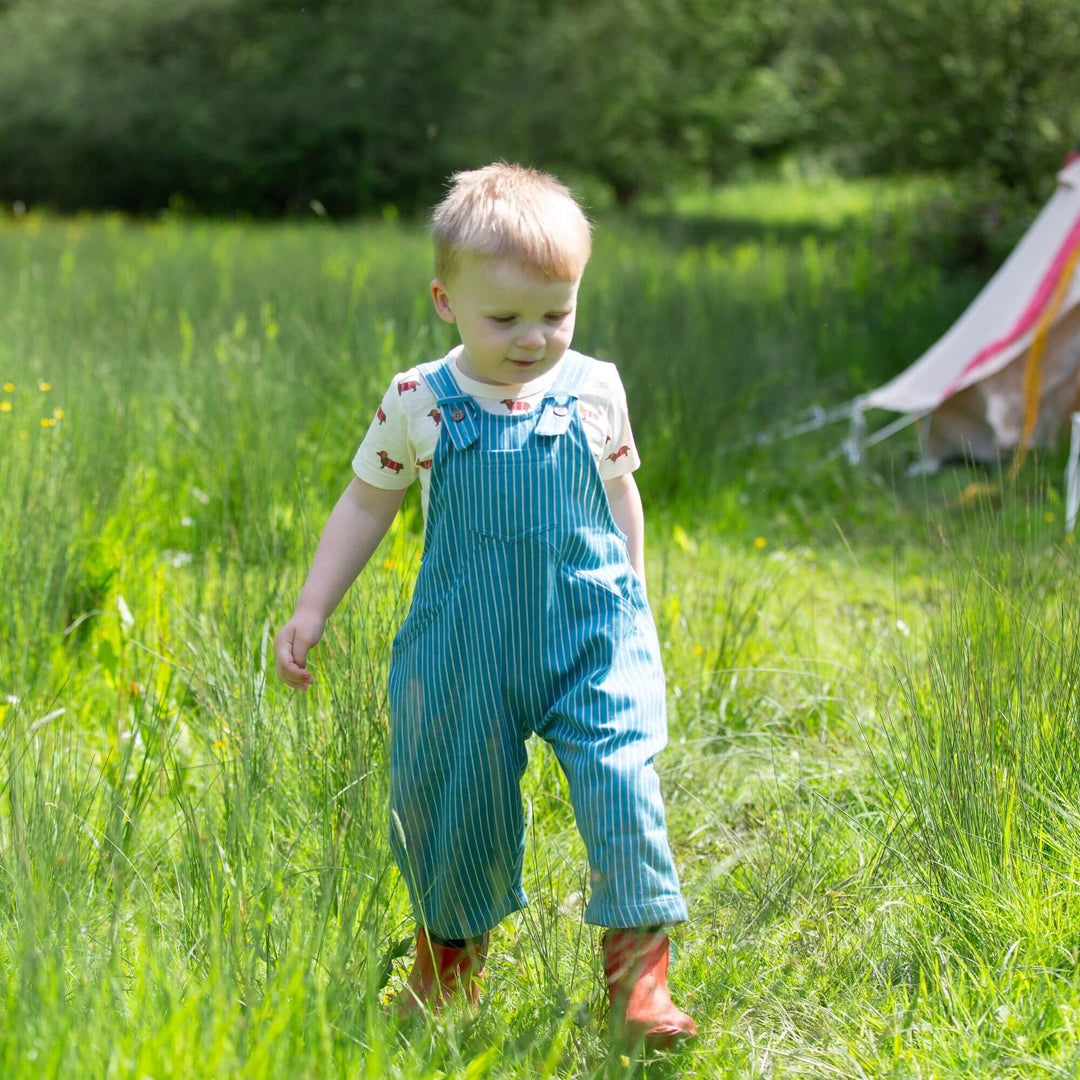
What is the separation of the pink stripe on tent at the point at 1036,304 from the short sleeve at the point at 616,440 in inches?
139

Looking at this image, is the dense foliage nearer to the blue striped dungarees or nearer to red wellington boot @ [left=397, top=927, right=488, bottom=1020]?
the blue striped dungarees

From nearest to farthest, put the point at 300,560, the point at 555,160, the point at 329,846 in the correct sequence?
the point at 329,846, the point at 300,560, the point at 555,160

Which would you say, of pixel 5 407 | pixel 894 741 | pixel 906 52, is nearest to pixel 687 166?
pixel 906 52

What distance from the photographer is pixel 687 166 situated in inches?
768

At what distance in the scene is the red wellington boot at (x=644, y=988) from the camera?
166cm

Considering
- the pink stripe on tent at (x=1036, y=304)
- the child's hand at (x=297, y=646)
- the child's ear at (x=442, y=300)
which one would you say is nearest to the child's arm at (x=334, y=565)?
the child's hand at (x=297, y=646)

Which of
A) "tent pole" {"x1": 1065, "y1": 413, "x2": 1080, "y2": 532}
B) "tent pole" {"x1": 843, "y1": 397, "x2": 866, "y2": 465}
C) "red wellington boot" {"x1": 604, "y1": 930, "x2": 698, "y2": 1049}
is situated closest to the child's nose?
"red wellington boot" {"x1": 604, "y1": 930, "x2": 698, "y2": 1049}

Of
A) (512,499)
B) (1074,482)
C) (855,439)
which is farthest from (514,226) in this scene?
(855,439)

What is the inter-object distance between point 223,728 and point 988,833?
1.16 metres

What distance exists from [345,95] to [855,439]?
45.3 ft

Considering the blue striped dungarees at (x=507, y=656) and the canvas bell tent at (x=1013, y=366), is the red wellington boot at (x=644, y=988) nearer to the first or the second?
the blue striped dungarees at (x=507, y=656)

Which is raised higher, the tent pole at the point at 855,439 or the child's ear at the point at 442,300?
the child's ear at the point at 442,300

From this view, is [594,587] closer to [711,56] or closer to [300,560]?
[300,560]

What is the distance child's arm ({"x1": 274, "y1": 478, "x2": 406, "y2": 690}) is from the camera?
187 centimetres
